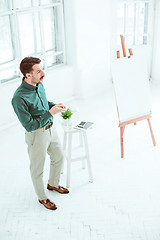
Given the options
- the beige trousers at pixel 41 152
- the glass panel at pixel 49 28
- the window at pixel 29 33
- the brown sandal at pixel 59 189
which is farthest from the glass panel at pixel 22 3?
the brown sandal at pixel 59 189

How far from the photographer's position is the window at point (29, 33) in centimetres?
493

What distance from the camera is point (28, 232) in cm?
296

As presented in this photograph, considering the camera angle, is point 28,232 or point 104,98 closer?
point 28,232

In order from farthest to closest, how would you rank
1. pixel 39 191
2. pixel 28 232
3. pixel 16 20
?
pixel 16 20, pixel 39 191, pixel 28 232

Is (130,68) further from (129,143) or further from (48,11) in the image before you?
(48,11)

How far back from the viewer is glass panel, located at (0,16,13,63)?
4.88 m

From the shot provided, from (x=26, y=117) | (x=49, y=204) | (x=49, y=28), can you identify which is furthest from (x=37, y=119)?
(x=49, y=28)

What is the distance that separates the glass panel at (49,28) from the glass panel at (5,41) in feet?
2.80

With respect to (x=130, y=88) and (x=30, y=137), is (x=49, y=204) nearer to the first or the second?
(x=30, y=137)

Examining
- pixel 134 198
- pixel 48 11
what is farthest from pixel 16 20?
pixel 134 198

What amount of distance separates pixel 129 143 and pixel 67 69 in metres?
2.20

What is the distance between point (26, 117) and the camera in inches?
106

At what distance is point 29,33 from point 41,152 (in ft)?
10.1

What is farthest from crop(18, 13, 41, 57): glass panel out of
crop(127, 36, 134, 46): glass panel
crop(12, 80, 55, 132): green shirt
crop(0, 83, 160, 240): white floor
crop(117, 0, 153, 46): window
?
crop(12, 80, 55, 132): green shirt
